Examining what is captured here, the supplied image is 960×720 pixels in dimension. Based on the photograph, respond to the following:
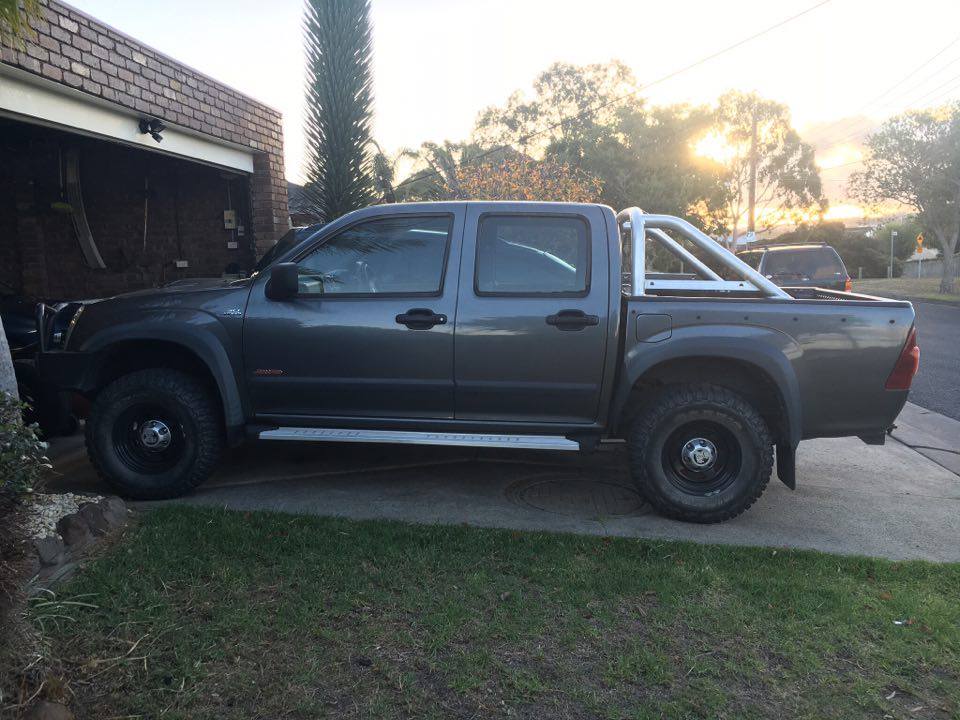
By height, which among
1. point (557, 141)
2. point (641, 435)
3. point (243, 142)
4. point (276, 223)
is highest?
point (557, 141)

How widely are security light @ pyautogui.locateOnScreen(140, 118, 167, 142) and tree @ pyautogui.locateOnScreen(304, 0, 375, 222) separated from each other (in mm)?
3216

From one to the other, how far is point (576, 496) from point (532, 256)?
1.69 metres

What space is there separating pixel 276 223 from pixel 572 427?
276 inches

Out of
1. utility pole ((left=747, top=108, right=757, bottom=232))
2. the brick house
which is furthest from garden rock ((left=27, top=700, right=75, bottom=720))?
utility pole ((left=747, top=108, right=757, bottom=232))

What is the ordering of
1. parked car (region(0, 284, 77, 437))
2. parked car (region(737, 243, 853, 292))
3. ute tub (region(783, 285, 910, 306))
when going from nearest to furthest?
ute tub (region(783, 285, 910, 306))
parked car (region(0, 284, 77, 437))
parked car (region(737, 243, 853, 292))

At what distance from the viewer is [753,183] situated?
42.0 metres

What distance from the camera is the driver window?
5.05 m

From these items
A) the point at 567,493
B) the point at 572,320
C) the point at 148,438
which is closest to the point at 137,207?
the point at 148,438

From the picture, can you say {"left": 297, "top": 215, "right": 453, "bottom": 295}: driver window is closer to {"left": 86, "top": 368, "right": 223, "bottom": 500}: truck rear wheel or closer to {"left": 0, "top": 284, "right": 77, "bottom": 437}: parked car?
{"left": 86, "top": 368, "right": 223, "bottom": 500}: truck rear wheel

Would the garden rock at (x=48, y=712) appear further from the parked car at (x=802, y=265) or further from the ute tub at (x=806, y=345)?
the parked car at (x=802, y=265)

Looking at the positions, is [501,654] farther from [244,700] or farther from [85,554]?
[85,554]

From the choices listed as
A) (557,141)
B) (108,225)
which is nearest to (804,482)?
(108,225)

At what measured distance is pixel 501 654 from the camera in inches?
128

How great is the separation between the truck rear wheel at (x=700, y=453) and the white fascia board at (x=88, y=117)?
18.2ft
